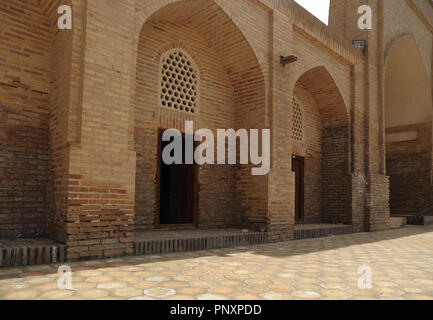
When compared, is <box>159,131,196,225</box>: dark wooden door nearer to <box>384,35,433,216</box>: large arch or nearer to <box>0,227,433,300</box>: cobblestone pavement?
<box>0,227,433,300</box>: cobblestone pavement

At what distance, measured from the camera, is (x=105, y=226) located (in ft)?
13.7

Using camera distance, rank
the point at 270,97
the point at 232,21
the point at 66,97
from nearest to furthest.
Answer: the point at 66,97 → the point at 232,21 → the point at 270,97

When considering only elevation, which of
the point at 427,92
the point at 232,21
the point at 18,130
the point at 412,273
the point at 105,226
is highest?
the point at 427,92

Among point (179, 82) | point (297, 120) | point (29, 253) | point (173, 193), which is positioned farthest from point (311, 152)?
point (29, 253)

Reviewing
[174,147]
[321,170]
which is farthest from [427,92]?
[174,147]

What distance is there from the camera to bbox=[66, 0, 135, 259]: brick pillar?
4.00 m

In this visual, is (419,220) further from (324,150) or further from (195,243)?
(195,243)

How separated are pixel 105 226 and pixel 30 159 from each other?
4.16 feet

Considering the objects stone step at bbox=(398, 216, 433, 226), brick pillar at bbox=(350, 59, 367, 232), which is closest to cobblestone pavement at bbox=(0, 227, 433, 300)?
brick pillar at bbox=(350, 59, 367, 232)

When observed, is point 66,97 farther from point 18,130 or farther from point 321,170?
point 321,170

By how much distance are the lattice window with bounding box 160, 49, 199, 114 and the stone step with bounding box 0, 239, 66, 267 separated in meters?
2.95

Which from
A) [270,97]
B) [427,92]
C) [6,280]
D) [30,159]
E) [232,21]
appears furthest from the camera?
[427,92]

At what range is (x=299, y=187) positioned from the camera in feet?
29.9

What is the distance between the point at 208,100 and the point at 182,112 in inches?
27.6
